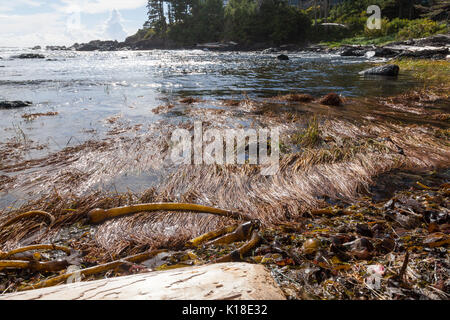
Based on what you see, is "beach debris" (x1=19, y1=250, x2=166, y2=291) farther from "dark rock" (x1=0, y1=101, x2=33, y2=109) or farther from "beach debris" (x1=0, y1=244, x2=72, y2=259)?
"dark rock" (x1=0, y1=101, x2=33, y2=109)

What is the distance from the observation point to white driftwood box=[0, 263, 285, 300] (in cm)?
100

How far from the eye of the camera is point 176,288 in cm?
106

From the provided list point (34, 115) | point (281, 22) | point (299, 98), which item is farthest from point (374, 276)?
point (281, 22)

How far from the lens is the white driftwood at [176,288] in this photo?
1.00 metres

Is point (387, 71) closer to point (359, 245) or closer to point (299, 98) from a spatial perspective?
point (299, 98)

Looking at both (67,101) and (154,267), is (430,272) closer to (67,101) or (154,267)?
(154,267)

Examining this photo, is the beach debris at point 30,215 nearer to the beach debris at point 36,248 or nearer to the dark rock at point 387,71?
the beach debris at point 36,248

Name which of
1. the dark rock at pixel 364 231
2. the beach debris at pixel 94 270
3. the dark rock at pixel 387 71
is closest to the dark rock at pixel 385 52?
the dark rock at pixel 387 71

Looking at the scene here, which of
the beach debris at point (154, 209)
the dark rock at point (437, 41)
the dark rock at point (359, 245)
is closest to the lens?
the dark rock at point (359, 245)

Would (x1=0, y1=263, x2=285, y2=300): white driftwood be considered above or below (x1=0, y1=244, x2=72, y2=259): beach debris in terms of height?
above

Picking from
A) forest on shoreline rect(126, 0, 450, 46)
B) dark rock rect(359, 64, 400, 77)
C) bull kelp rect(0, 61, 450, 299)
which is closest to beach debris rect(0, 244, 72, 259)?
bull kelp rect(0, 61, 450, 299)

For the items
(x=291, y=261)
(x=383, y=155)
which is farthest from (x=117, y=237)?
(x=383, y=155)
